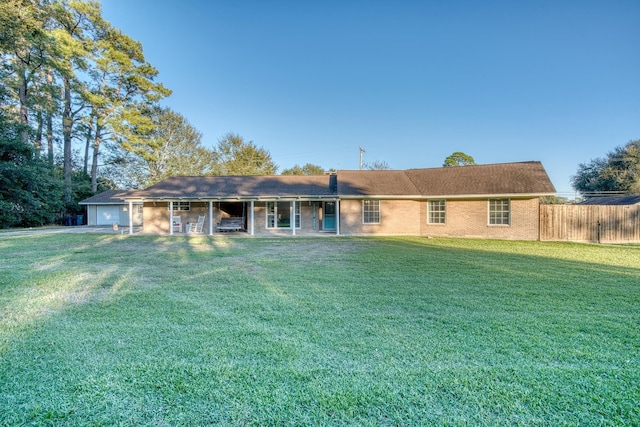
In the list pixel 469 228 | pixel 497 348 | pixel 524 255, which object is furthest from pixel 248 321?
pixel 469 228

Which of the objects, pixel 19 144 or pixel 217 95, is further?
pixel 217 95

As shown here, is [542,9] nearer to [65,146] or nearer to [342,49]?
[342,49]

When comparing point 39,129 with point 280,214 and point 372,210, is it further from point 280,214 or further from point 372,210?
point 372,210

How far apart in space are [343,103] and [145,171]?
80.4ft

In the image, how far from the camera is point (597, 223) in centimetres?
1330

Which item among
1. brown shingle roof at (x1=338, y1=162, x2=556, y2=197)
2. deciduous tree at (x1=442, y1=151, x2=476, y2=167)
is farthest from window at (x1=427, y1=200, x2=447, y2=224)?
deciduous tree at (x1=442, y1=151, x2=476, y2=167)

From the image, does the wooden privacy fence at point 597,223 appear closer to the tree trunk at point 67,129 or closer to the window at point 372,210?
the window at point 372,210

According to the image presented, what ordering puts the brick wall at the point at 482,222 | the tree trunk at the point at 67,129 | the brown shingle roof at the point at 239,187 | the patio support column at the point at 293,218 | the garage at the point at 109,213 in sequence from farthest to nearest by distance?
1. the tree trunk at the point at 67,129
2. the garage at the point at 109,213
3. the brown shingle roof at the point at 239,187
4. the patio support column at the point at 293,218
5. the brick wall at the point at 482,222

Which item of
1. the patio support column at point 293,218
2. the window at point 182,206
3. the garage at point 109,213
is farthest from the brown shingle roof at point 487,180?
the garage at point 109,213

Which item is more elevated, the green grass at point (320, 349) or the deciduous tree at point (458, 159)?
the deciduous tree at point (458, 159)

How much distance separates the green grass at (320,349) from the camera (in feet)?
6.81

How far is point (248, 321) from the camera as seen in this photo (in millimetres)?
3756

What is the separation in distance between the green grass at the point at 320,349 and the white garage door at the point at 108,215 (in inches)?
841

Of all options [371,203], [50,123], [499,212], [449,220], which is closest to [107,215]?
[50,123]
